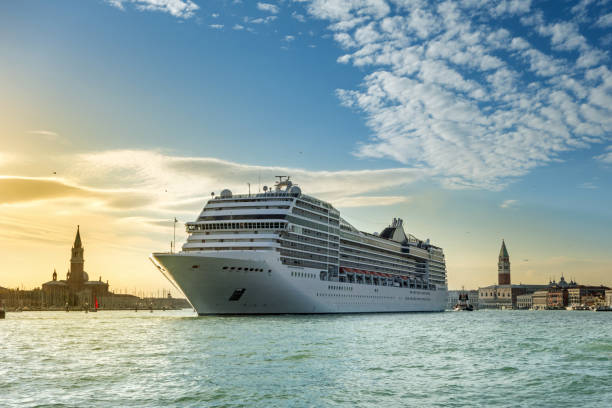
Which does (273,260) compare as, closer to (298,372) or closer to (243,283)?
(243,283)

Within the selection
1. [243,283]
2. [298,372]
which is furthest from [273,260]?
[298,372]

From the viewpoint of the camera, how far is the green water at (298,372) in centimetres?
2147

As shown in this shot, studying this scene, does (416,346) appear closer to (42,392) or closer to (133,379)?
(133,379)

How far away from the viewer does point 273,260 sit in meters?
67.4

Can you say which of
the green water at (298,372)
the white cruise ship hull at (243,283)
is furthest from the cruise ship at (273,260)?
the green water at (298,372)

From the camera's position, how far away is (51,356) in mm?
33719

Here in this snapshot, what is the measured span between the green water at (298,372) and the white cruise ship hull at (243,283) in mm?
19514

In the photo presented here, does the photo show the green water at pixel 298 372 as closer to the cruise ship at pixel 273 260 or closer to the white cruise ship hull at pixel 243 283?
the white cruise ship hull at pixel 243 283

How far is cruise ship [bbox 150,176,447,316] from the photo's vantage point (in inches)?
2559

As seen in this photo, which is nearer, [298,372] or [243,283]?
[298,372]

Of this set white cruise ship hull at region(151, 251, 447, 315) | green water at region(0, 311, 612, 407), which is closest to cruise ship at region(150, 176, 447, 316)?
white cruise ship hull at region(151, 251, 447, 315)

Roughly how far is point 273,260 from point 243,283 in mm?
4417

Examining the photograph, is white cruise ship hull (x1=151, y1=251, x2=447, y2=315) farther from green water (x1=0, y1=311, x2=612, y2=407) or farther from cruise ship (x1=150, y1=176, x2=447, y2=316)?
green water (x1=0, y1=311, x2=612, y2=407)

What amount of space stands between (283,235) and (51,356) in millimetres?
40360
